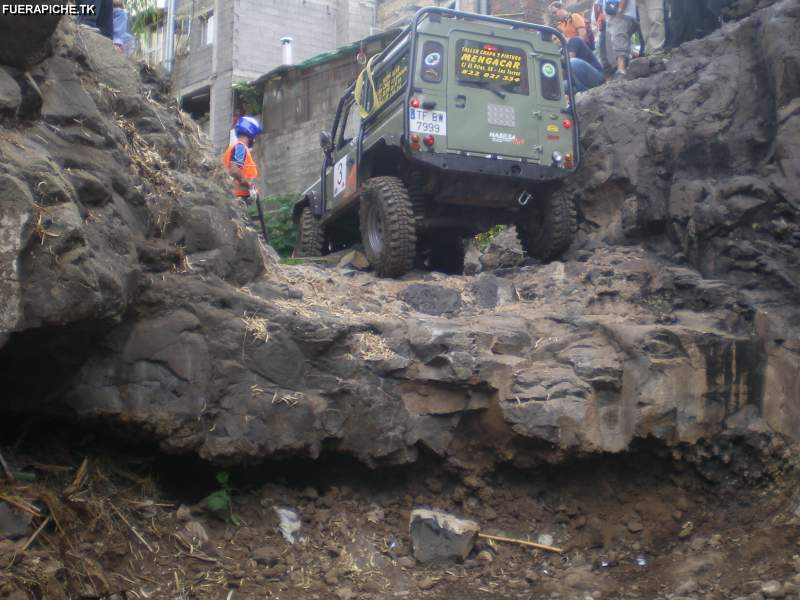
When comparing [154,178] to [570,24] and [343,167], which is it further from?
[570,24]

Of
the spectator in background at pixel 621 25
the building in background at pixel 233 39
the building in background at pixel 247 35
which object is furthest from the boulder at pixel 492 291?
the building in background at pixel 233 39

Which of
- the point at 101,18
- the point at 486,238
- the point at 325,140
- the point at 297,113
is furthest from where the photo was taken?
the point at 297,113

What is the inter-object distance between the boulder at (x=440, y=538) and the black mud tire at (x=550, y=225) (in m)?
3.77

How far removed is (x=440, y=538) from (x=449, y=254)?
183 inches

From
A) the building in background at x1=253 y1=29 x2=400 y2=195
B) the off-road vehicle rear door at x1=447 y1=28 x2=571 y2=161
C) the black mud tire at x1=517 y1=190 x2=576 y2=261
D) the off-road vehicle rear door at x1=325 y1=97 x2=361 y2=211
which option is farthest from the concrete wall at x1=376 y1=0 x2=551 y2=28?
the black mud tire at x1=517 y1=190 x2=576 y2=261

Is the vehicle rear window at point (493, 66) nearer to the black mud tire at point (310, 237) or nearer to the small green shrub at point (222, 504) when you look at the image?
the black mud tire at point (310, 237)

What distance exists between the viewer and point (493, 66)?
8805mm

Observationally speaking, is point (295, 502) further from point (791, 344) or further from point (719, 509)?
point (791, 344)

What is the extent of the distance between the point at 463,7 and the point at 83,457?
18.0 m

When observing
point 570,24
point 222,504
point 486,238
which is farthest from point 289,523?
point 570,24

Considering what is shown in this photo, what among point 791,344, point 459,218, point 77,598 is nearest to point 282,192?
point 459,218

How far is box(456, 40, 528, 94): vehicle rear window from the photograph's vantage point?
8.72 m

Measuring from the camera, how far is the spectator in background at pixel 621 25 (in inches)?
455

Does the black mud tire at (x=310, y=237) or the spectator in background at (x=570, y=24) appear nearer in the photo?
the black mud tire at (x=310, y=237)
